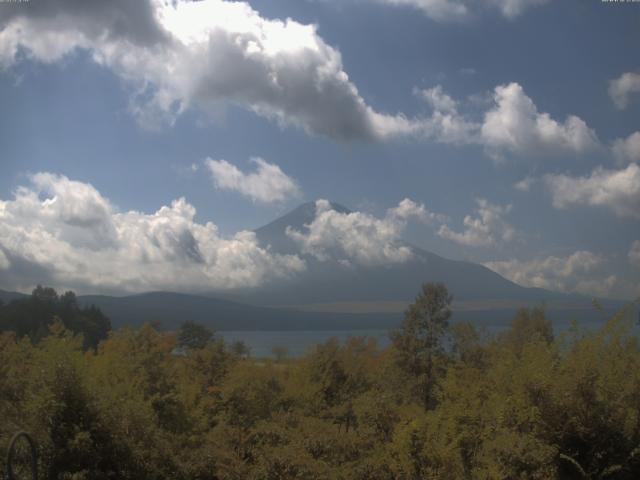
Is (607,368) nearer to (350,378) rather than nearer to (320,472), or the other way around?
(320,472)

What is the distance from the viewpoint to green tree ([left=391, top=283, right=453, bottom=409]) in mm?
38312

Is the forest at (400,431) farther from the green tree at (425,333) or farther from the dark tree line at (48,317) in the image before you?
the dark tree line at (48,317)

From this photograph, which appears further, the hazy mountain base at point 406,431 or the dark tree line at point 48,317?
the dark tree line at point 48,317

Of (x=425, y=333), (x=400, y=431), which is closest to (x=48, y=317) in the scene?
(x=425, y=333)

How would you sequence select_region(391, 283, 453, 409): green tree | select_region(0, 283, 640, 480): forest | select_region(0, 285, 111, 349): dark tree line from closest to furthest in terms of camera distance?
select_region(0, 283, 640, 480): forest < select_region(391, 283, 453, 409): green tree < select_region(0, 285, 111, 349): dark tree line

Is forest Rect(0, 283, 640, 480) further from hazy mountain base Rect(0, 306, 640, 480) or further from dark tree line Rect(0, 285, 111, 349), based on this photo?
dark tree line Rect(0, 285, 111, 349)

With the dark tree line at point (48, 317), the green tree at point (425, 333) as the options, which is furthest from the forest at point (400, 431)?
the dark tree line at point (48, 317)

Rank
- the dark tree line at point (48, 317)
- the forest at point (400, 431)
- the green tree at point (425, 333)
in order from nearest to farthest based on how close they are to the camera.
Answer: the forest at point (400, 431) < the green tree at point (425, 333) < the dark tree line at point (48, 317)

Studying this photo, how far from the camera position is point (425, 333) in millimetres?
39875

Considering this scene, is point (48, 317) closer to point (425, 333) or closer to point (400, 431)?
point (425, 333)

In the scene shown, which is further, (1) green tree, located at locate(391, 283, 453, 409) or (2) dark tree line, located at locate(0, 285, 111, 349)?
(2) dark tree line, located at locate(0, 285, 111, 349)

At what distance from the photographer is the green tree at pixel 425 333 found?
38.3 m

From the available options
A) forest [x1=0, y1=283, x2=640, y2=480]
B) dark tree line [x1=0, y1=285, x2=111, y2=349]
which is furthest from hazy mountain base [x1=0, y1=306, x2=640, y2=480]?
dark tree line [x1=0, y1=285, x2=111, y2=349]

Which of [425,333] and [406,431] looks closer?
[406,431]
